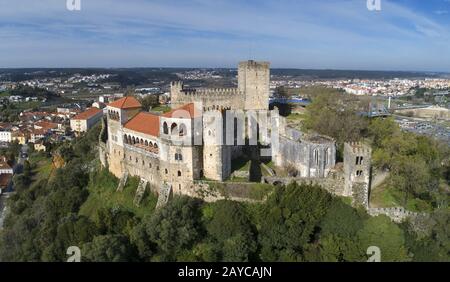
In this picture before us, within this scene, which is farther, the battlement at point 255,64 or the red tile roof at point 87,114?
the red tile roof at point 87,114

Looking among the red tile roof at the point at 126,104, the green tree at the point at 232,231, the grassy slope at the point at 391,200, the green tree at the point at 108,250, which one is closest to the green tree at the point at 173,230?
the green tree at the point at 232,231

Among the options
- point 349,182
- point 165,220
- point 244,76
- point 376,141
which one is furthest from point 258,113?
point 165,220

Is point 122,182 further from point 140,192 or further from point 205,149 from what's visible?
point 205,149

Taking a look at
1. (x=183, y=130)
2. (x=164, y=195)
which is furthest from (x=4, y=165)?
(x=183, y=130)

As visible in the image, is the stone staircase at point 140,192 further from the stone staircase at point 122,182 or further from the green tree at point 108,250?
the green tree at point 108,250

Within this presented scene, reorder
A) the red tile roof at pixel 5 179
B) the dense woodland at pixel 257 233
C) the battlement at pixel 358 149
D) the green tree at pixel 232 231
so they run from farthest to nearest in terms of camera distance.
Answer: the red tile roof at pixel 5 179 → the battlement at pixel 358 149 → the green tree at pixel 232 231 → the dense woodland at pixel 257 233

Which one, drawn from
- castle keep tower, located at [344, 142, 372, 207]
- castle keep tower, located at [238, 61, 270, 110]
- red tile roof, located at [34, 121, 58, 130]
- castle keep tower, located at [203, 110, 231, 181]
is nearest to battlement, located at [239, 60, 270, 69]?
castle keep tower, located at [238, 61, 270, 110]
